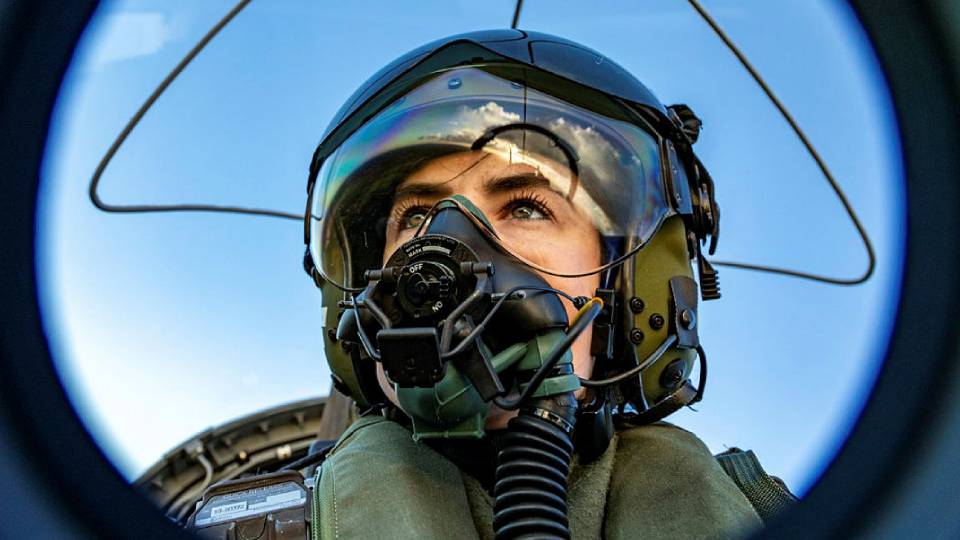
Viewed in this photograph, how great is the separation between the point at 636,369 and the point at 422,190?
0.50m

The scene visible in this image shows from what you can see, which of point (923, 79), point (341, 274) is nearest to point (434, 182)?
point (341, 274)

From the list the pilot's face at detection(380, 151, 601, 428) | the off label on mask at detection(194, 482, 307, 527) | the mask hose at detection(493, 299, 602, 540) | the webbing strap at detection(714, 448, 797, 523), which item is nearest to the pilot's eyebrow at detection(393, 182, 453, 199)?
the pilot's face at detection(380, 151, 601, 428)

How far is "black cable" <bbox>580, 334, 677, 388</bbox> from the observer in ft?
4.25

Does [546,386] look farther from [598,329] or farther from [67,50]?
[67,50]

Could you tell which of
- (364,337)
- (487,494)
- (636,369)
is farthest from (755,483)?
(364,337)

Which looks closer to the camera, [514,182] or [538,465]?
[538,465]

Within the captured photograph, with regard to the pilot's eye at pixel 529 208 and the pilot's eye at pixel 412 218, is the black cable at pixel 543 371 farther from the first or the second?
the pilot's eye at pixel 412 218

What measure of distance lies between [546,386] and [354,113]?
0.74 meters

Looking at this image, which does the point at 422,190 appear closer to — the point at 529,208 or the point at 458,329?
the point at 529,208

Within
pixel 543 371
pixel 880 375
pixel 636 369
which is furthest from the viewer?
pixel 636 369

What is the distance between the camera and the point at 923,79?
2.38 feet

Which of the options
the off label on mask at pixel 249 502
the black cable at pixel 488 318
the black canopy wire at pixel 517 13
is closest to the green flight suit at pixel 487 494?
the off label on mask at pixel 249 502

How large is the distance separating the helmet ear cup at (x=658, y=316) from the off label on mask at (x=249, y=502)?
2.15 feet

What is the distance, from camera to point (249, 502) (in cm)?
122
